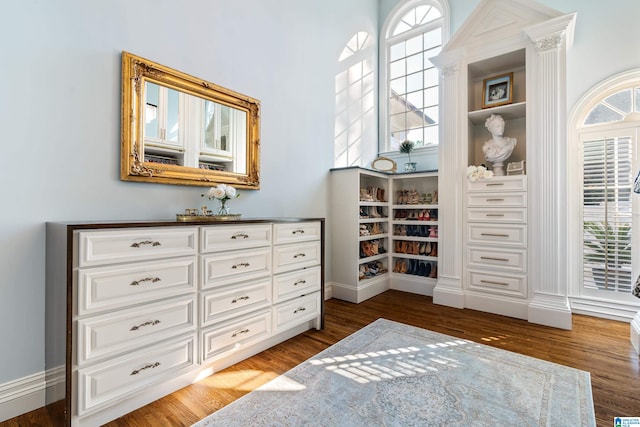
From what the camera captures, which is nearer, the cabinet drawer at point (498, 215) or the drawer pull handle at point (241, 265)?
the drawer pull handle at point (241, 265)

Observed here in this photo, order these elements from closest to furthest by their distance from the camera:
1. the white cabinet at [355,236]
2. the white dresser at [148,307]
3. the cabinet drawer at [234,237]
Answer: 1. the white dresser at [148,307]
2. the cabinet drawer at [234,237]
3. the white cabinet at [355,236]

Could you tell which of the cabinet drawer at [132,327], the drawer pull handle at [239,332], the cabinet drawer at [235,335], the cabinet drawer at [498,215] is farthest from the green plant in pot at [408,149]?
the cabinet drawer at [132,327]

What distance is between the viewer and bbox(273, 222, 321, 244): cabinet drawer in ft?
7.70

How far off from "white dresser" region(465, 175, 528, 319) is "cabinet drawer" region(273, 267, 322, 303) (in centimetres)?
179

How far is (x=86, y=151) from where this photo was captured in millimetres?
1821

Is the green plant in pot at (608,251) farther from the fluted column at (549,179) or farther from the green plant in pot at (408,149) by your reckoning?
the green plant in pot at (408,149)

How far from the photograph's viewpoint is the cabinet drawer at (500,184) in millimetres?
3047

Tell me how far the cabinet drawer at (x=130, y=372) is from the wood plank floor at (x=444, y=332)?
160 mm

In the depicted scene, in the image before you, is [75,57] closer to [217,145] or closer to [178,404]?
[217,145]

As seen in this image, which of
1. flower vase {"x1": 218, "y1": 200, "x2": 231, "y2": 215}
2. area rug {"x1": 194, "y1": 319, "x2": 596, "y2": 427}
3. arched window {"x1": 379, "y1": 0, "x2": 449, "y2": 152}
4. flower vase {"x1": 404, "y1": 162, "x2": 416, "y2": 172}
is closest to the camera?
area rug {"x1": 194, "y1": 319, "x2": 596, "y2": 427}

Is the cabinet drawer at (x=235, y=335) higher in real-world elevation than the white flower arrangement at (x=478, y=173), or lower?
lower

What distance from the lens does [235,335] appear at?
2033mm

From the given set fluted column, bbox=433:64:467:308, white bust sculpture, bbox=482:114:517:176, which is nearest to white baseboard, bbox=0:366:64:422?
fluted column, bbox=433:64:467:308

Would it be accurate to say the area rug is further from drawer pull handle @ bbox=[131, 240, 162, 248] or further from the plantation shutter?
the plantation shutter
